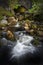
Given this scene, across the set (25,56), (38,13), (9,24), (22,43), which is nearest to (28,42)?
(22,43)

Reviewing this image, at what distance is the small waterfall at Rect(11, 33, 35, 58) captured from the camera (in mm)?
11753

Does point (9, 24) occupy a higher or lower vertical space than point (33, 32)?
higher

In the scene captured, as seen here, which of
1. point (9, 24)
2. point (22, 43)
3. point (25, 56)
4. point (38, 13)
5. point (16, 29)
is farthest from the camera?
point (38, 13)

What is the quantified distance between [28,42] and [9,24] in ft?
13.8

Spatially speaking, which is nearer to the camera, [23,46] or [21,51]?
[21,51]

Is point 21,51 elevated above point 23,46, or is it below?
below

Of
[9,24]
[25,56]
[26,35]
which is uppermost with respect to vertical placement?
[9,24]

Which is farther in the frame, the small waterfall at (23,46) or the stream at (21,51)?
the small waterfall at (23,46)

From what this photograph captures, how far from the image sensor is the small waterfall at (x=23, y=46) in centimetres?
1175

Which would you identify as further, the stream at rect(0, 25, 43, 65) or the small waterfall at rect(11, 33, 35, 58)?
the small waterfall at rect(11, 33, 35, 58)

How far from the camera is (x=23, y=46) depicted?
13031 millimetres

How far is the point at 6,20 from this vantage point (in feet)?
59.3

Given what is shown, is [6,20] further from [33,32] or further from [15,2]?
Answer: [15,2]

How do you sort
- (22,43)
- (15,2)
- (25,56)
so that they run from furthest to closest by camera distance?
(15,2)
(22,43)
(25,56)
